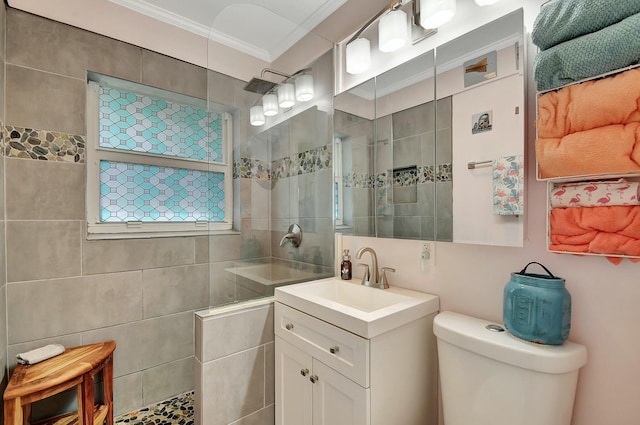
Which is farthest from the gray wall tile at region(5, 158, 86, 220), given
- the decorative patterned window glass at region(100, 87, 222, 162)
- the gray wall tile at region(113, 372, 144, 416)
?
the gray wall tile at region(113, 372, 144, 416)

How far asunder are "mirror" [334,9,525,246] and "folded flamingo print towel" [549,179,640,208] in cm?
11

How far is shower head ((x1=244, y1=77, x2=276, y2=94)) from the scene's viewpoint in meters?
1.90

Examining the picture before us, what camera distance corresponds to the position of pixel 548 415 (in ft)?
2.71

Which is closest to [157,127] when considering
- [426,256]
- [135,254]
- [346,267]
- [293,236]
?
[135,254]

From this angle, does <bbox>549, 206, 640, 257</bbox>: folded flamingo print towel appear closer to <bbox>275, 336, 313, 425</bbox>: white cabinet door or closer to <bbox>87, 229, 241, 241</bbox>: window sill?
<bbox>275, 336, 313, 425</bbox>: white cabinet door

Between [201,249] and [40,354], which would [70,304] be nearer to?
[40,354]

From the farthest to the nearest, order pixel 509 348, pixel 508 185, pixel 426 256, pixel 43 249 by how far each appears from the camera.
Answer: pixel 43 249
pixel 426 256
pixel 508 185
pixel 509 348

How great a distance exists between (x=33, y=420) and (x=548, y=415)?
2355mm

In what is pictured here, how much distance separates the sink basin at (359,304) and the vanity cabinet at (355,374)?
0.10ft

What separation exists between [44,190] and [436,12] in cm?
217

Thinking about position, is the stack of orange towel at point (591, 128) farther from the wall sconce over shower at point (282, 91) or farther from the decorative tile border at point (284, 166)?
the wall sconce over shower at point (282, 91)

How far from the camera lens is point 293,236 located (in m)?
1.93

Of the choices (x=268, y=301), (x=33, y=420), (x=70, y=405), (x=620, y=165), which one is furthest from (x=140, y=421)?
(x=620, y=165)

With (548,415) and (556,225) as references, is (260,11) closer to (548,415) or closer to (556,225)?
(556,225)
